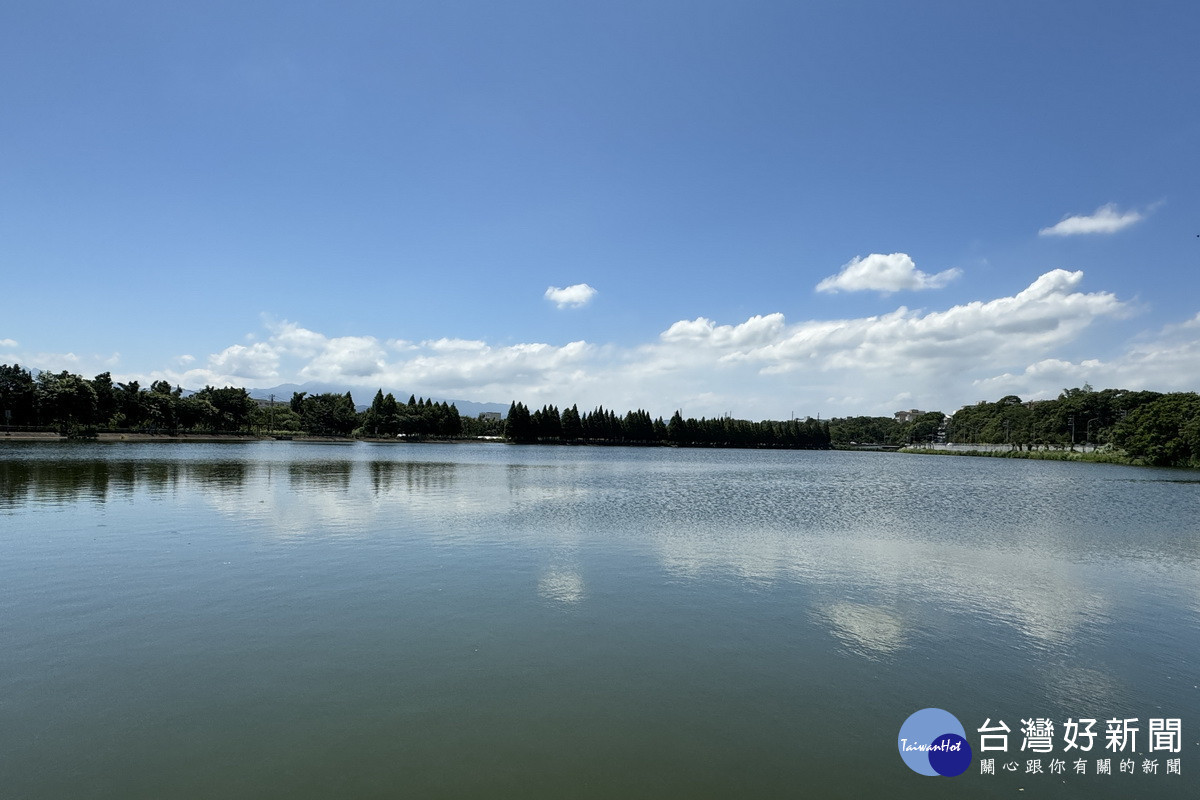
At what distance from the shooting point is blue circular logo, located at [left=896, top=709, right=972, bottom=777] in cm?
721

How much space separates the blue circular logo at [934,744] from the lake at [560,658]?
167 mm

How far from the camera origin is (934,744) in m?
7.69

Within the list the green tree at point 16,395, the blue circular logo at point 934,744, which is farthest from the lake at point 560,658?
the green tree at point 16,395

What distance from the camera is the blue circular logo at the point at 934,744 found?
23.6 feet

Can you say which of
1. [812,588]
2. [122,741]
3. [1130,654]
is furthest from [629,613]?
[1130,654]

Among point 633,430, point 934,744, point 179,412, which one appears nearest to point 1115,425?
point 633,430

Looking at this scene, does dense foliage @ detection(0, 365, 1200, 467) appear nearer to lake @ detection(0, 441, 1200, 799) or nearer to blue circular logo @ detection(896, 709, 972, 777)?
lake @ detection(0, 441, 1200, 799)

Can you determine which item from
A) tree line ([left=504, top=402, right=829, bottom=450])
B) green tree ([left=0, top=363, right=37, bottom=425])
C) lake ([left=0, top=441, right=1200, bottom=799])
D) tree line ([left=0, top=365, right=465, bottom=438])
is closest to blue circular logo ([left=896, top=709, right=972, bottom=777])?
lake ([left=0, top=441, right=1200, bottom=799])

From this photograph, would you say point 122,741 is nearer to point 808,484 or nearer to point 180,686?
point 180,686

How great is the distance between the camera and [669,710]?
8227 millimetres

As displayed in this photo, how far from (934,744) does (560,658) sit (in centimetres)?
532

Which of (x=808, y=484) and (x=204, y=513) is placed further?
(x=808, y=484)

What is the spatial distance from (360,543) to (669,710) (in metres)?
13.6

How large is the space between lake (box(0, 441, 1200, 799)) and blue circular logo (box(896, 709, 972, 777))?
17cm
